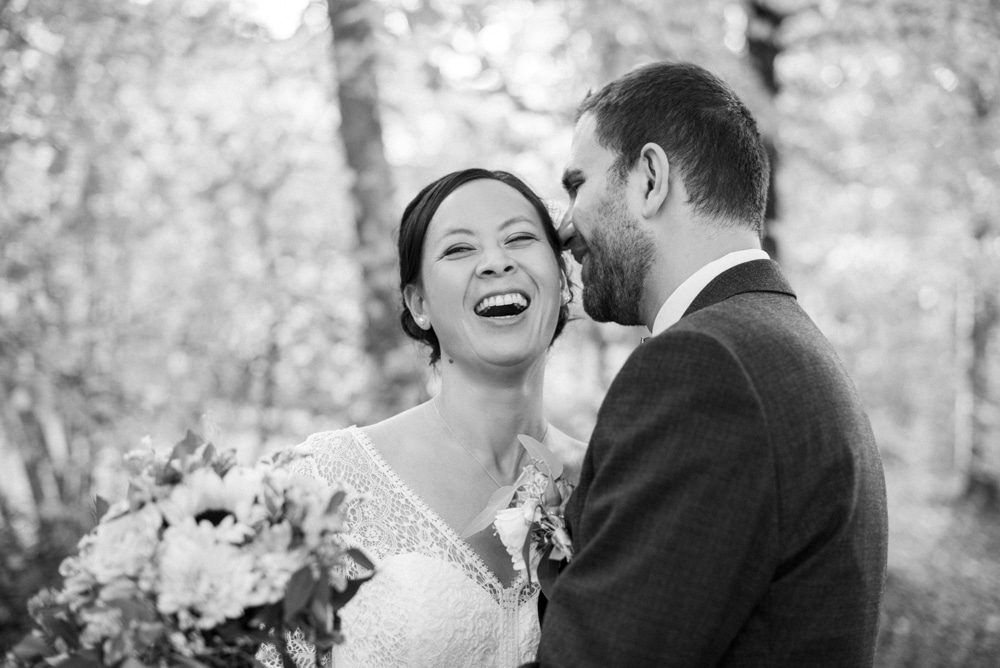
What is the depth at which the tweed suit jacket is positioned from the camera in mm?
1800

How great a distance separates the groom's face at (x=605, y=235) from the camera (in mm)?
2475

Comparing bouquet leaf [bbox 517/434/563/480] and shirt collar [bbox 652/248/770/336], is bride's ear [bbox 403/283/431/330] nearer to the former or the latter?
bouquet leaf [bbox 517/434/563/480]

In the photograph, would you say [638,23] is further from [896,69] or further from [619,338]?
[896,69]

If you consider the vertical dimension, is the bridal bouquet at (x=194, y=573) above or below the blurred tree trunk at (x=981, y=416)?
above

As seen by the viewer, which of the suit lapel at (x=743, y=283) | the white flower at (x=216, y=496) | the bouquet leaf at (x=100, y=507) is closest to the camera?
the white flower at (x=216, y=496)

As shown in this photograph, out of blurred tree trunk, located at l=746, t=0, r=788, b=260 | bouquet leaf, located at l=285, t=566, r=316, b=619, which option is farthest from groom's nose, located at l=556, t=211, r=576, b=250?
blurred tree trunk, located at l=746, t=0, r=788, b=260

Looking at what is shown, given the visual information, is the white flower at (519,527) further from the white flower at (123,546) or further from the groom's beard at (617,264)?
the white flower at (123,546)

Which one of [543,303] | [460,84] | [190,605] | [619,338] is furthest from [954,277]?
[190,605]

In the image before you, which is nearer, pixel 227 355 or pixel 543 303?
pixel 543 303

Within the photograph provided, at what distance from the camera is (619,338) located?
274 inches

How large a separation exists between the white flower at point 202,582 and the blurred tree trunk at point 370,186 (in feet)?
14.2

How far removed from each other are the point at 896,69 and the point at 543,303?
23.6 feet

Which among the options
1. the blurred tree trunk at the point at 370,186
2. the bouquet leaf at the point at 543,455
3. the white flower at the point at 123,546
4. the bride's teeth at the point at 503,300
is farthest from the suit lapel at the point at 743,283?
the blurred tree trunk at the point at 370,186

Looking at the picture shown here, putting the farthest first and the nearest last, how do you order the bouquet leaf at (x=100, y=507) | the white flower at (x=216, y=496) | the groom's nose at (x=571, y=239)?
the groom's nose at (x=571, y=239)
the bouquet leaf at (x=100, y=507)
the white flower at (x=216, y=496)
